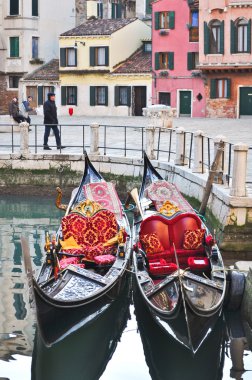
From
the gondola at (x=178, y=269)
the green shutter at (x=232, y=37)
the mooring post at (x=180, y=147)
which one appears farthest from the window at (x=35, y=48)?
the gondola at (x=178, y=269)

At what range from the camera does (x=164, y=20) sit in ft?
130

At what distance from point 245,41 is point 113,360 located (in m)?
27.2

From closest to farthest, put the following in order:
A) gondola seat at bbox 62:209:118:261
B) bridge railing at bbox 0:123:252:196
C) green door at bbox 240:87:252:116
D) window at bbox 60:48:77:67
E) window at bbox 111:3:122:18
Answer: gondola seat at bbox 62:209:118:261, bridge railing at bbox 0:123:252:196, green door at bbox 240:87:252:116, window at bbox 60:48:77:67, window at bbox 111:3:122:18

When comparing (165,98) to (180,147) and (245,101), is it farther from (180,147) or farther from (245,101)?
(180,147)

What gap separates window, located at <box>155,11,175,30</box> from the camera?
3920cm

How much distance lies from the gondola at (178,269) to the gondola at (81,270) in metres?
0.28

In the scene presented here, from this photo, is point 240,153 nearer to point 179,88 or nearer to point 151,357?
point 151,357

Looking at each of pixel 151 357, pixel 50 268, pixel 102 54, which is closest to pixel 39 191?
pixel 50 268

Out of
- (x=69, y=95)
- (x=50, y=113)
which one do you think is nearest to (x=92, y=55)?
(x=69, y=95)

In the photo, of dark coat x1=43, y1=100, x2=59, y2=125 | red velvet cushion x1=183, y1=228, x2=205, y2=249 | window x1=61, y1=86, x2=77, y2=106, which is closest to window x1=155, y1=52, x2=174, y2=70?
window x1=61, y1=86, x2=77, y2=106

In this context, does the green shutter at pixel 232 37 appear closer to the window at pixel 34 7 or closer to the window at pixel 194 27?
the window at pixel 194 27

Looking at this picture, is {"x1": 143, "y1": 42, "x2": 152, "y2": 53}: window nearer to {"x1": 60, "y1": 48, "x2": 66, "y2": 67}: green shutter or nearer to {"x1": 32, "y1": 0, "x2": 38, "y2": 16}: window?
{"x1": 60, "y1": 48, "x2": 66, "y2": 67}: green shutter

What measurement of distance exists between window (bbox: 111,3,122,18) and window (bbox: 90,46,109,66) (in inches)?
224

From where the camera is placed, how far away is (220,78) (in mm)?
37531
